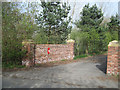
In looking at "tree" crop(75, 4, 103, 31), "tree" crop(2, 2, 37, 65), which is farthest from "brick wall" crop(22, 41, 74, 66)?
"tree" crop(75, 4, 103, 31)

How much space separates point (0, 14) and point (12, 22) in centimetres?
91

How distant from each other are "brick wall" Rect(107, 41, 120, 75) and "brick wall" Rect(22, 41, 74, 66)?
565 cm

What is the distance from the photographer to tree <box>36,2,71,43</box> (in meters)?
13.7

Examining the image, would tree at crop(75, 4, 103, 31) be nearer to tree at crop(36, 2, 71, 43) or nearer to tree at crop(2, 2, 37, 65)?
tree at crop(36, 2, 71, 43)

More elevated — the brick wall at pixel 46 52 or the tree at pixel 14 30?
the tree at pixel 14 30

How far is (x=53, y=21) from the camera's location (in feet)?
45.4

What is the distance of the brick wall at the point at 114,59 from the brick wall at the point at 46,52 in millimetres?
5647

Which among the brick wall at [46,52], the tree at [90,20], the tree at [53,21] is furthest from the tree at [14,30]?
the tree at [90,20]

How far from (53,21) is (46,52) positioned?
15.2 feet

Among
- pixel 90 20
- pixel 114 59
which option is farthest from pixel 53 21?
pixel 114 59

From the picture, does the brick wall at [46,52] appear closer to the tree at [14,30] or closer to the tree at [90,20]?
the tree at [14,30]

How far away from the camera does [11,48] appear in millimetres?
8586

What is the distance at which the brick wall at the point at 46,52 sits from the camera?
30.1 feet

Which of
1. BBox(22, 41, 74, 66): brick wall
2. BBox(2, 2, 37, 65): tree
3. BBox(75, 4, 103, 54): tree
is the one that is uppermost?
BBox(75, 4, 103, 54): tree
